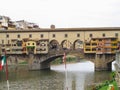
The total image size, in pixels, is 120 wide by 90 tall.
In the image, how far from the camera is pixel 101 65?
60438 millimetres

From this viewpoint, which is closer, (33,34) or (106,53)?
(106,53)

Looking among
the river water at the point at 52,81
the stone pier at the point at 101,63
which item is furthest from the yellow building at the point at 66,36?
the river water at the point at 52,81

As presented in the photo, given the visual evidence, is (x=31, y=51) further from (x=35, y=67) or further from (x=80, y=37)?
(x=80, y=37)

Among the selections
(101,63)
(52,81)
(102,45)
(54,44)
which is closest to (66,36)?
(102,45)

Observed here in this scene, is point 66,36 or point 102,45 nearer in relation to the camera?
point 102,45

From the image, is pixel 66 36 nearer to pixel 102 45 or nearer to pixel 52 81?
pixel 102 45

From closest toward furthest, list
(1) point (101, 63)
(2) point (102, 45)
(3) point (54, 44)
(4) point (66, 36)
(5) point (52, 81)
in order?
(5) point (52, 81)
(1) point (101, 63)
(2) point (102, 45)
(4) point (66, 36)
(3) point (54, 44)

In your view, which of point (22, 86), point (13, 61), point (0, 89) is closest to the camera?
point (0, 89)

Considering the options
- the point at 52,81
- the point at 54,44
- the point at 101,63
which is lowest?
the point at 52,81

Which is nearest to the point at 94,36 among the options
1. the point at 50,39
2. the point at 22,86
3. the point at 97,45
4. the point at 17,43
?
the point at 97,45

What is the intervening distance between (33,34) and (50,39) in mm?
3659

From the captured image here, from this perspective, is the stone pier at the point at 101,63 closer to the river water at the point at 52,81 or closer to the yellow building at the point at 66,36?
the yellow building at the point at 66,36

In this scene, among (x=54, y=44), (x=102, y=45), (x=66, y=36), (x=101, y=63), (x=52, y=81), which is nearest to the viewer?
(x=52, y=81)

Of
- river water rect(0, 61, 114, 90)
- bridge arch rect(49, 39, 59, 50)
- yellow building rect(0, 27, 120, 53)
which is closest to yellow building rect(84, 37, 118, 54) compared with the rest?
yellow building rect(0, 27, 120, 53)
